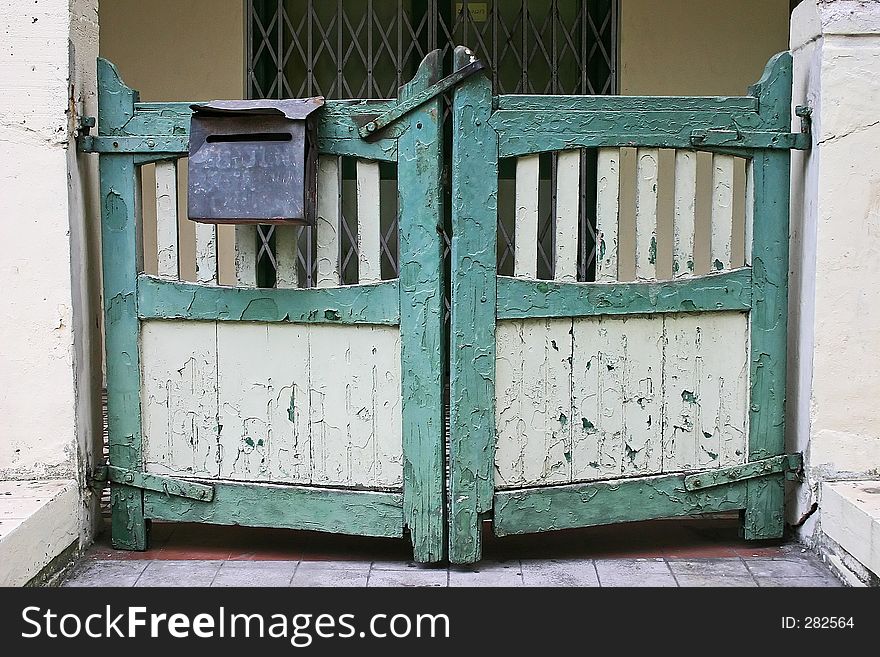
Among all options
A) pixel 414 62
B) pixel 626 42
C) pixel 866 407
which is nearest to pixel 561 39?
pixel 626 42

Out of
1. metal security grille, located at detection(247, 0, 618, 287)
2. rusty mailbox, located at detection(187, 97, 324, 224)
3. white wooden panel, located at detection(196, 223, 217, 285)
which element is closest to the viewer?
rusty mailbox, located at detection(187, 97, 324, 224)

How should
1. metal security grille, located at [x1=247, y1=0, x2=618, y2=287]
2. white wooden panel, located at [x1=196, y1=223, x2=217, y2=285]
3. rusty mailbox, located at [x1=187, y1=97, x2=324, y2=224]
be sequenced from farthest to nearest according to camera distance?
metal security grille, located at [x1=247, y1=0, x2=618, y2=287] → white wooden panel, located at [x1=196, y1=223, x2=217, y2=285] → rusty mailbox, located at [x1=187, y1=97, x2=324, y2=224]

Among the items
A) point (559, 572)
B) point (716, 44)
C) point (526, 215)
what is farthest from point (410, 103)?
point (716, 44)

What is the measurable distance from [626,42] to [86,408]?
338 cm

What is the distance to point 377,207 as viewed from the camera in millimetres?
3164

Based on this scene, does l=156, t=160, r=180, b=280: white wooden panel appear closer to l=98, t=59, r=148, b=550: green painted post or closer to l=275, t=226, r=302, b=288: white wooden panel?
l=98, t=59, r=148, b=550: green painted post

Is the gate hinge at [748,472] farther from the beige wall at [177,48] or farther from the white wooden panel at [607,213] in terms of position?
the beige wall at [177,48]

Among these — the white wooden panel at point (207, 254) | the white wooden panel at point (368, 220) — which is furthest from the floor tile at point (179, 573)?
the white wooden panel at point (368, 220)

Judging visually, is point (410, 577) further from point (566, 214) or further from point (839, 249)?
point (839, 249)

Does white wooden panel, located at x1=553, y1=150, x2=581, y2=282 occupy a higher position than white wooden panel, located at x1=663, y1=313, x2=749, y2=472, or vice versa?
white wooden panel, located at x1=553, y1=150, x2=581, y2=282

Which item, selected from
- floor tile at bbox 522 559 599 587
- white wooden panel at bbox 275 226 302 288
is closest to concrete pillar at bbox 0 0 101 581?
white wooden panel at bbox 275 226 302 288

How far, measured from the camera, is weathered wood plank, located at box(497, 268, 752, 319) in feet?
10.3

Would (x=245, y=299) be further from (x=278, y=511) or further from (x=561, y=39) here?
(x=561, y=39)

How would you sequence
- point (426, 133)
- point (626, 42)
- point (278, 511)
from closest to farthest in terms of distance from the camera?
point (426, 133), point (278, 511), point (626, 42)
